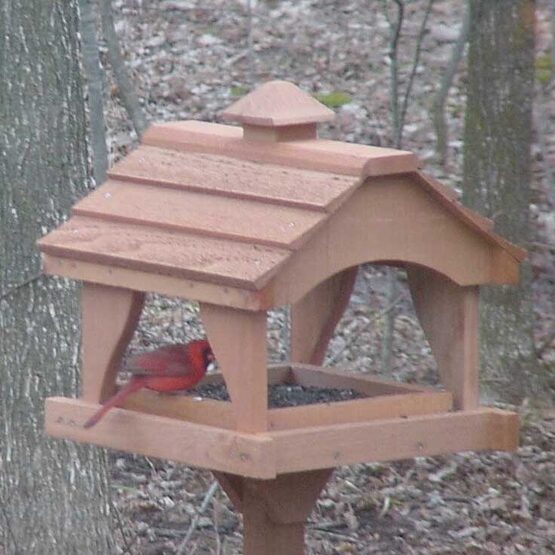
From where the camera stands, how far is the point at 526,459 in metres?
6.53

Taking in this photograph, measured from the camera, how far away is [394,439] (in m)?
3.31

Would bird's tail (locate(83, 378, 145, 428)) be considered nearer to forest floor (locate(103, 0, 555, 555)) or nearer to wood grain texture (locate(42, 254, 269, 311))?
wood grain texture (locate(42, 254, 269, 311))

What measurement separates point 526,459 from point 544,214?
295 centimetres

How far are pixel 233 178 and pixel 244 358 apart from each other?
48 cm

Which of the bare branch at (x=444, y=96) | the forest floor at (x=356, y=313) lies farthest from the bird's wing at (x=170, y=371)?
the bare branch at (x=444, y=96)

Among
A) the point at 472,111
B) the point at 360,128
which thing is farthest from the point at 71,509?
the point at 360,128

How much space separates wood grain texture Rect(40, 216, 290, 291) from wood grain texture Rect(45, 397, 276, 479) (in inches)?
13.8

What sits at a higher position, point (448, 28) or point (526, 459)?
point (448, 28)

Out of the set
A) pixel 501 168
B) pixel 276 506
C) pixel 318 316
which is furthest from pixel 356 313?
pixel 276 506

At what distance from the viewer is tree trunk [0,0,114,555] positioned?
181 inches

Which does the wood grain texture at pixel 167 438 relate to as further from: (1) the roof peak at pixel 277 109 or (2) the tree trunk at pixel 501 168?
(2) the tree trunk at pixel 501 168

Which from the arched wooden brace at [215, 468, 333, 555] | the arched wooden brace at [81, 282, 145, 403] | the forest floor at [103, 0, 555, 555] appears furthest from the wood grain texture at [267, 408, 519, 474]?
the forest floor at [103, 0, 555, 555]

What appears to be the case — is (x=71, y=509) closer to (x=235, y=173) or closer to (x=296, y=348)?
(x=296, y=348)

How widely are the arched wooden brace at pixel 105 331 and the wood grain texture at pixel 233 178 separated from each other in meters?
0.30
